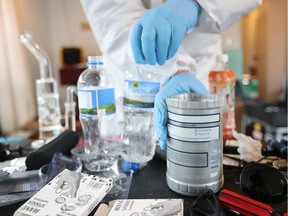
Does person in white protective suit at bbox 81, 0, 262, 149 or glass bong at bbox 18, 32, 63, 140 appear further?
glass bong at bbox 18, 32, 63, 140

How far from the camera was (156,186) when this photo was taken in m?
Result: 0.48

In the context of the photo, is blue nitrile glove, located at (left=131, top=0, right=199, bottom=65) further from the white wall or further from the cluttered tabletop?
the white wall

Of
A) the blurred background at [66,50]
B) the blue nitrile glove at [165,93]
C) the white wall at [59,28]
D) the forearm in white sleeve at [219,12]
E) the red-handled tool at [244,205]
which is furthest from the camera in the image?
the white wall at [59,28]

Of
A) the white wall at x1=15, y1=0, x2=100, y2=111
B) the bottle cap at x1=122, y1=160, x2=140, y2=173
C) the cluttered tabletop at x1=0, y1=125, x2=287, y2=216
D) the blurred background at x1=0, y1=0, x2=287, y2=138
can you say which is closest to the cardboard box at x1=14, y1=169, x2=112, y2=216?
the cluttered tabletop at x1=0, y1=125, x2=287, y2=216

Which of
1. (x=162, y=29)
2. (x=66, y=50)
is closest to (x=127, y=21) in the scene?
(x=162, y=29)

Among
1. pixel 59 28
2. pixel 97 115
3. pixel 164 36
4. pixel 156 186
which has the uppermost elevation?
pixel 59 28

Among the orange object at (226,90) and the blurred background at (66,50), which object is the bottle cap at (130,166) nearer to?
the orange object at (226,90)

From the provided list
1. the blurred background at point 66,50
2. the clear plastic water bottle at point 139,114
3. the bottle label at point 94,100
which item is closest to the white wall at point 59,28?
the blurred background at point 66,50

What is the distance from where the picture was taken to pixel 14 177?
49 cm

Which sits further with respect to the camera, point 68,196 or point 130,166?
point 130,166

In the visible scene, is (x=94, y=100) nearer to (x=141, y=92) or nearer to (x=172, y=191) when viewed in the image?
(x=141, y=92)

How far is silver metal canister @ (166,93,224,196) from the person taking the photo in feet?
1.36

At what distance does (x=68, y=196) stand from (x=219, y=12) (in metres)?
0.52

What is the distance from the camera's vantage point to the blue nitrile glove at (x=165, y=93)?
48 centimetres
